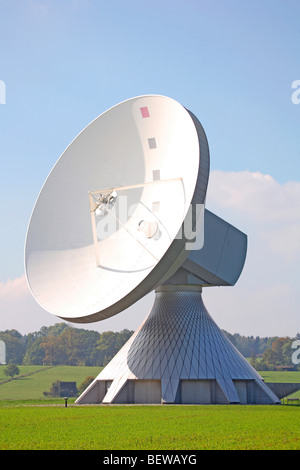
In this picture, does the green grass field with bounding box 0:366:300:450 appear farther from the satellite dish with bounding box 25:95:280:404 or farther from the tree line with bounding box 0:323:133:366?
the tree line with bounding box 0:323:133:366

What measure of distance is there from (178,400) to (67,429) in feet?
61.6

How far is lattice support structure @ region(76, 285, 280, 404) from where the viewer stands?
4228 centimetres

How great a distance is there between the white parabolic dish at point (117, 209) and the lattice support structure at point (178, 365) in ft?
25.7

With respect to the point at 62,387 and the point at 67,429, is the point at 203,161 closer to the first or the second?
the point at 67,429

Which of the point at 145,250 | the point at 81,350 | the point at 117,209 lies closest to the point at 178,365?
the point at 145,250

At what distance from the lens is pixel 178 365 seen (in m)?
43.0

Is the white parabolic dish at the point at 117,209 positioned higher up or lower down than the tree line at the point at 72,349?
higher up

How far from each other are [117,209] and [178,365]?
11386 mm

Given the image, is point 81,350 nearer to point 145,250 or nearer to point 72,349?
point 72,349

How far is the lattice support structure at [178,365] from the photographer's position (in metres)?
42.3

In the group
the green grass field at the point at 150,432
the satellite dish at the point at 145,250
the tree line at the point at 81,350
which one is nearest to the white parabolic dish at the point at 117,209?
the satellite dish at the point at 145,250

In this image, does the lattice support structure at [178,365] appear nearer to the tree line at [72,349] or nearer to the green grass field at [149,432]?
the green grass field at [149,432]

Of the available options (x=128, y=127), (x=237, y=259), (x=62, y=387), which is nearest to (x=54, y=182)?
(x=128, y=127)
